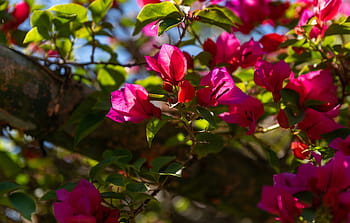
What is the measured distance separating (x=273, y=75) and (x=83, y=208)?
1.46 feet

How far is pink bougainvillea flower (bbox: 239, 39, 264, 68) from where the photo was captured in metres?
1.05

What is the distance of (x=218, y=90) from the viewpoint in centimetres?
83

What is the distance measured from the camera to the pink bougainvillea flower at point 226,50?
1.06m

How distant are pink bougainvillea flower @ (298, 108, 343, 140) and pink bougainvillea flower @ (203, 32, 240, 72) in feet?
0.76

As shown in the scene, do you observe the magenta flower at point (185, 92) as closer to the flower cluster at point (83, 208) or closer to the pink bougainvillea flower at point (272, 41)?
the flower cluster at point (83, 208)

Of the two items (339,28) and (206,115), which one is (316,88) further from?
(206,115)

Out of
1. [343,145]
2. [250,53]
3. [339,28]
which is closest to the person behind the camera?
[343,145]

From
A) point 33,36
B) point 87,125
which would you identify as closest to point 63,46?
point 33,36

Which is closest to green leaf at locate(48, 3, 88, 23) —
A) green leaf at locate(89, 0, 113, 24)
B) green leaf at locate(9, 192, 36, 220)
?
green leaf at locate(89, 0, 113, 24)

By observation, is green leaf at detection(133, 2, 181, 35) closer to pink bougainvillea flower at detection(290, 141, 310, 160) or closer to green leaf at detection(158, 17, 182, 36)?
green leaf at detection(158, 17, 182, 36)

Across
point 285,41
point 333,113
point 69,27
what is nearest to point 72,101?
point 69,27

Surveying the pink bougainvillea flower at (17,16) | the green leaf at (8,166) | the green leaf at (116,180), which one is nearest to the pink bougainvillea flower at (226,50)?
the green leaf at (116,180)

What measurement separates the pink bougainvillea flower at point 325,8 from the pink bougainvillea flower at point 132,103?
0.44 meters

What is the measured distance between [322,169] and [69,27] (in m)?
0.71
